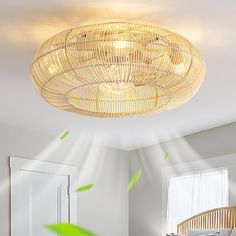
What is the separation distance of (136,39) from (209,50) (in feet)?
2.57

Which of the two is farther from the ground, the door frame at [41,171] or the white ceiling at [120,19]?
the white ceiling at [120,19]

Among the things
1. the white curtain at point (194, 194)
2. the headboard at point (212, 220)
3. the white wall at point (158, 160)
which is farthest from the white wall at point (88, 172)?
the headboard at point (212, 220)

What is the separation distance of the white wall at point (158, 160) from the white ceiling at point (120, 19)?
0.66 feet

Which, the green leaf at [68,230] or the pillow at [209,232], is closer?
the green leaf at [68,230]

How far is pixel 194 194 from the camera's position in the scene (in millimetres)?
4797

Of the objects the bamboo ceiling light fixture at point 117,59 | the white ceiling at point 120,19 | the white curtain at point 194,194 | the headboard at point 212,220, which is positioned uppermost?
the white ceiling at point 120,19

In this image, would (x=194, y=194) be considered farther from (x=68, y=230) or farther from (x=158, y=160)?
(x=68, y=230)

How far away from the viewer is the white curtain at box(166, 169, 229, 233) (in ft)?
14.8

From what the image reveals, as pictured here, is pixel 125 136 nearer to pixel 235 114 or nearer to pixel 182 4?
pixel 235 114

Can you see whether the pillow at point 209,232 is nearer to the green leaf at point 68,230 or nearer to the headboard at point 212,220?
the headboard at point 212,220

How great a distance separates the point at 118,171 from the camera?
5574 millimetres

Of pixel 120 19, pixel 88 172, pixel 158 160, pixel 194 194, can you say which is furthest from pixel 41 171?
pixel 120 19

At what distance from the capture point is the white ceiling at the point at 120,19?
2.05 m

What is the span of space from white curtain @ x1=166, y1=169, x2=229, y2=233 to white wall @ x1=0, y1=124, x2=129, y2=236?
0.80m
